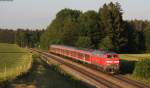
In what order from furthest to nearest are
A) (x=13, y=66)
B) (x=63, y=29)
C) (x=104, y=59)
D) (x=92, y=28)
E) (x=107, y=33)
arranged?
1. (x=63, y=29)
2. (x=92, y=28)
3. (x=107, y=33)
4. (x=13, y=66)
5. (x=104, y=59)

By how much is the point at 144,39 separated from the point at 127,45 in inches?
536

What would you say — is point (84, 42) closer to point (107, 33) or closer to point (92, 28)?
point (107, 33)

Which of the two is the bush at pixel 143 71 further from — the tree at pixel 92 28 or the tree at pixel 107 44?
the tree at pixel 92 28

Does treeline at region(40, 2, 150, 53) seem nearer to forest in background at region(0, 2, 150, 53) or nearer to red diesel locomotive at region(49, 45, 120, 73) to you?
forest in background at region(0, 2, 150, 53)

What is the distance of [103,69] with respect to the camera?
5184 cm

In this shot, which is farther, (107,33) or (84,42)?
(107,33)

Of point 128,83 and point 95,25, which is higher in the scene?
point 95,25

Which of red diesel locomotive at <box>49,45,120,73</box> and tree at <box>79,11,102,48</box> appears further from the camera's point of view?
tree at <box>79,11,102,48</box>

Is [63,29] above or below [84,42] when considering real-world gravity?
above

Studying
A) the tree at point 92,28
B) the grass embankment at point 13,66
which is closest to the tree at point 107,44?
the tree at point 92,28

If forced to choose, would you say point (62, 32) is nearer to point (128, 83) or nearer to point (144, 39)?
point (144, 39)

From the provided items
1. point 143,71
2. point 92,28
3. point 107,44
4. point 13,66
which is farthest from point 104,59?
point 92,28

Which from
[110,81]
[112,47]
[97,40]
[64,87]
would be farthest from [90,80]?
[97,40]

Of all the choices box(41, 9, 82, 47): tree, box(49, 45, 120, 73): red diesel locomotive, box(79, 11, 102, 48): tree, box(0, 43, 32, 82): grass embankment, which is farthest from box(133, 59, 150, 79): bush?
box(41, 9, 82, 47): tree
